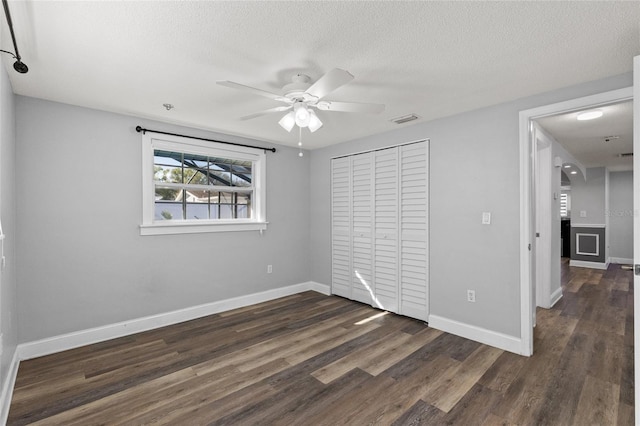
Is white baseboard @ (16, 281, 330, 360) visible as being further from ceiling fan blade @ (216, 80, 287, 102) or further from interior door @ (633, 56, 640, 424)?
interior door @ (633, 56, 640, 424)

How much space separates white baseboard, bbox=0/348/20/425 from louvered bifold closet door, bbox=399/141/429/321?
3.48 metres

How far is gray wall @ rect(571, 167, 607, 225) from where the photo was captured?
6.01m

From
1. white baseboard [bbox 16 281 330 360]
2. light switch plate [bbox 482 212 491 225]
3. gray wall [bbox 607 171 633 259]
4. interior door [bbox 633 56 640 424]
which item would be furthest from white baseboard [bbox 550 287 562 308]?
white baseboard [bbox 16 281 330 360]

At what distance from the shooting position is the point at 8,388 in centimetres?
209

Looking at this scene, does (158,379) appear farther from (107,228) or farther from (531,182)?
(531,182)

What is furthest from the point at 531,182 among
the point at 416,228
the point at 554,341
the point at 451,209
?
the point at 554,341

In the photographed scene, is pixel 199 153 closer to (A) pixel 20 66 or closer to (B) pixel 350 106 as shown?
(A) pixel 20 66

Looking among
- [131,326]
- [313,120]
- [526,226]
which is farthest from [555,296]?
[131,326]

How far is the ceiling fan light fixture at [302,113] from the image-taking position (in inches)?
87.0

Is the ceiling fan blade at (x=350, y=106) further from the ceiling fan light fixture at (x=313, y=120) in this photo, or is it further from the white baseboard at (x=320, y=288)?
the white baseboard at (x=320, y=288)

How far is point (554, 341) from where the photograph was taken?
2.99m

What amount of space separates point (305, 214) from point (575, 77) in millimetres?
3559

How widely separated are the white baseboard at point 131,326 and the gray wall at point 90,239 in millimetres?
59

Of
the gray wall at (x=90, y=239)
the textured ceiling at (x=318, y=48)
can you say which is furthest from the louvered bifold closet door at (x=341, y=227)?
the textured ceiling at (x=318, y=48)
